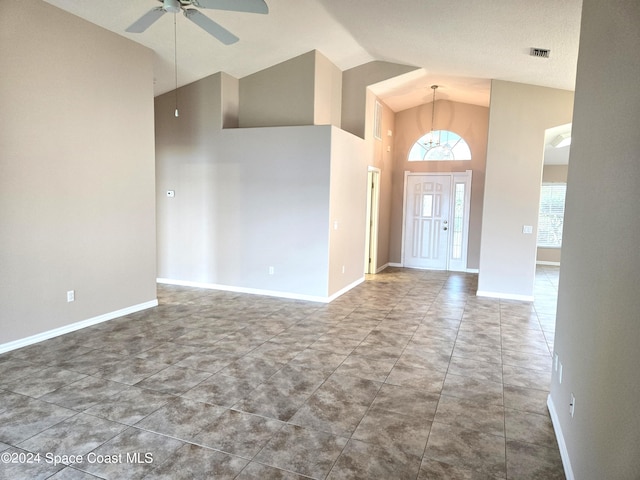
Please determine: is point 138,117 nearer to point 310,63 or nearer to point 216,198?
point 216,198

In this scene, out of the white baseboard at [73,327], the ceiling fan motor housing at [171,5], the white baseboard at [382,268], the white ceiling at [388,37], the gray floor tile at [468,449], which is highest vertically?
the white ceiling at [388,37]

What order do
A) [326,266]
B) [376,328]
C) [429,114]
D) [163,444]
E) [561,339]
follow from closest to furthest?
[163,444], [561,339], [376,328], [326,266], [429,114]

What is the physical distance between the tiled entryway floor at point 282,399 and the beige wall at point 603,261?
0.60m

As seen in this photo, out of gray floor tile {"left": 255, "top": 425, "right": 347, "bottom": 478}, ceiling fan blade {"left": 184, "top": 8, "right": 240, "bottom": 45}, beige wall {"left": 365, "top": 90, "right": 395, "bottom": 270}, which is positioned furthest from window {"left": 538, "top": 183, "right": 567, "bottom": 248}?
gray floor tile {"left": 255, "top": 425, "right": 347, "bottom": 478}

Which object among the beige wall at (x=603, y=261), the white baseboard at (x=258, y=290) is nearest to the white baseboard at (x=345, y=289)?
the white baseboard at (x=258, y=290)

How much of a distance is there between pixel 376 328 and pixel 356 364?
1124 mm

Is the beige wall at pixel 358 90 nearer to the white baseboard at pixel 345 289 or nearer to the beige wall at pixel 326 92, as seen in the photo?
the beige wall at pixel 326 92

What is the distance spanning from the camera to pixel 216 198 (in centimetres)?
630

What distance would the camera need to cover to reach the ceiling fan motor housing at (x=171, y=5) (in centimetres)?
306

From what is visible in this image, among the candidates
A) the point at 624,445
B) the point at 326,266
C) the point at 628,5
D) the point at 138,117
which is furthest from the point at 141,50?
the point at 624,445

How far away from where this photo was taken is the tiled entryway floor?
224 cm

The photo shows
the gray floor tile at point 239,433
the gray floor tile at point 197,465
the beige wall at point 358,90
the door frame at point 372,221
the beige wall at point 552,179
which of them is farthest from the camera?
the beige wall at point 552,179

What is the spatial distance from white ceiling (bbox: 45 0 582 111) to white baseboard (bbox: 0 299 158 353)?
10.5 feet

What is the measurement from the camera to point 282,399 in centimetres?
295
